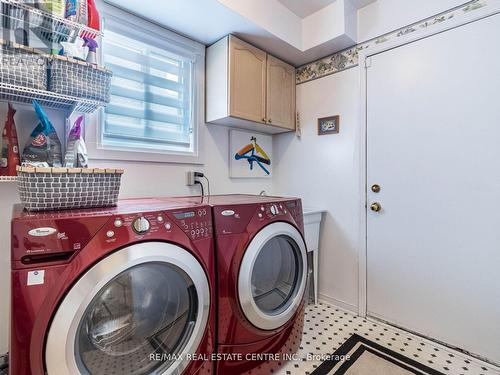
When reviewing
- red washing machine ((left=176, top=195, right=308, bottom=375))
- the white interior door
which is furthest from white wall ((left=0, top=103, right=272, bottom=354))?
the white interior door

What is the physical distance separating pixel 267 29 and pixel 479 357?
252 centimetres

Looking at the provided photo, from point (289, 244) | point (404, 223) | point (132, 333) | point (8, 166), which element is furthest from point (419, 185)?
point (8, 166)

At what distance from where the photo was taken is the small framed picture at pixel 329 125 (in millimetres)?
2146

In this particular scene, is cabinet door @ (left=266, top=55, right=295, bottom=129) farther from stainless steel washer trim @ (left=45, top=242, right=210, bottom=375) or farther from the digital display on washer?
stainless steel washer trim @ (left=45, top=242, right=210, bottom=375)

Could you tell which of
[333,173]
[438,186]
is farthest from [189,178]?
[438,186]

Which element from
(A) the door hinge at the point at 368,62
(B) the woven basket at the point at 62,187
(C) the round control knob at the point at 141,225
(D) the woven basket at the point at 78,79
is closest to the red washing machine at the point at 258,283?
(C) the round control knob at the point at 141,225

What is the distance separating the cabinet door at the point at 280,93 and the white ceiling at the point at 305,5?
37 cm

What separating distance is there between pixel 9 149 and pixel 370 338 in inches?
92.8

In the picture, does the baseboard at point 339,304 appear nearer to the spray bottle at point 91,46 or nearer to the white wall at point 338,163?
the white wall at point 338,163

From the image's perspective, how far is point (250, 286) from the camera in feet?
3.92

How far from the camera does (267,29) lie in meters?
1.80

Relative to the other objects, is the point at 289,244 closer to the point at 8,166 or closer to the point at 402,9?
the point at 8,166

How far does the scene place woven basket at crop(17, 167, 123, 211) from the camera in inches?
34.2

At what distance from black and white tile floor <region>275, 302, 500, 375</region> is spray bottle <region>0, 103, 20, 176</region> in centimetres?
173
